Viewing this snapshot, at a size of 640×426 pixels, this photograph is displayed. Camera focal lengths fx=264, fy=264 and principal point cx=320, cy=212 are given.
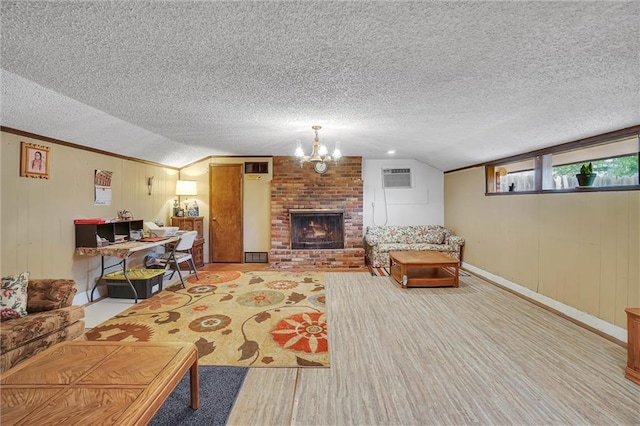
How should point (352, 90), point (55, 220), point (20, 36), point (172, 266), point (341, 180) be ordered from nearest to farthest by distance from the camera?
point (20, 36), point (352, 90), point (55, 220), point (172, 266), point (341, 180)

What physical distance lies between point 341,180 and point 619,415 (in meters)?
4.67

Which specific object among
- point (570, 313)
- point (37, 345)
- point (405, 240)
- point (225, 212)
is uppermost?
point (225, 212)

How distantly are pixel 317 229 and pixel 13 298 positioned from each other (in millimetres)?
4299

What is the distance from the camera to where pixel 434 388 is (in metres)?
1.87

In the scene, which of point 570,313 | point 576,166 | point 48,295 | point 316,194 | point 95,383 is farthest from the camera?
point 316,194

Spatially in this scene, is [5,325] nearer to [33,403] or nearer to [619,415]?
[33,403]

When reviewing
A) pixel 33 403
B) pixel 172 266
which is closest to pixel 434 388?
pixel 33 403

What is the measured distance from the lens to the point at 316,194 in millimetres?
5617

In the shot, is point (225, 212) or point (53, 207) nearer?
point (53, 207)

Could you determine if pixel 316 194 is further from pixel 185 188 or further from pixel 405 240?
pixel 185 188

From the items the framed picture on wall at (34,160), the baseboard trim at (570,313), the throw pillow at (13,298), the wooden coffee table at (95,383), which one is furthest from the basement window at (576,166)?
the framed picture on wall at (34,160)

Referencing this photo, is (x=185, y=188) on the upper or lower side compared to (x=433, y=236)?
upper

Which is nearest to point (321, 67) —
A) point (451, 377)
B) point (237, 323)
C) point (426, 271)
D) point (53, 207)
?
point (451, 377)

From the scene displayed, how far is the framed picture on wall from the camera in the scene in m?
2.72
